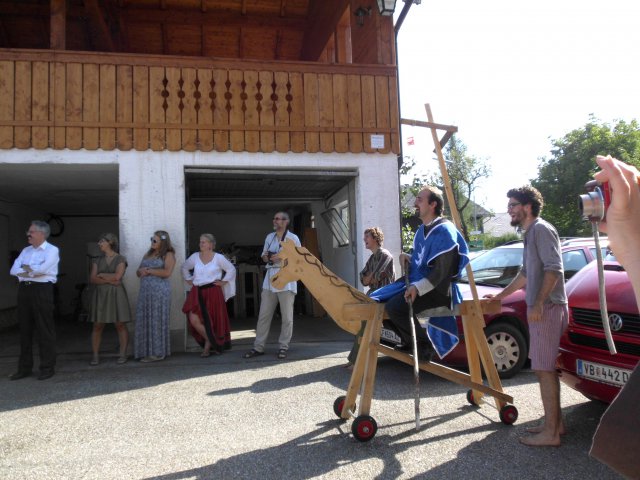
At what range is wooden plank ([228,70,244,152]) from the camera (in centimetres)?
793

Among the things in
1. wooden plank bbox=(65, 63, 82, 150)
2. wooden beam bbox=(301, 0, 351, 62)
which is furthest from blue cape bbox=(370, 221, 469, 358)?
wooden beam bbox=(301, 0, 351, 62)

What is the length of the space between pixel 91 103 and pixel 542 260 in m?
6.61

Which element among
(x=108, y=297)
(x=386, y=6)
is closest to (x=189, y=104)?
(x=108, y=297)

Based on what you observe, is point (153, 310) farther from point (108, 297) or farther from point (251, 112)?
point (251, 112)

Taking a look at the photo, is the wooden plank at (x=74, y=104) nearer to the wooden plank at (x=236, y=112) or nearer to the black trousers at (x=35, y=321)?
the wooden plank at (x=236, y=112)

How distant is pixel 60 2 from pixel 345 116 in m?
4.62

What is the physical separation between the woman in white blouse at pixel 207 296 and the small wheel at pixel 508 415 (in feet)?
13.9

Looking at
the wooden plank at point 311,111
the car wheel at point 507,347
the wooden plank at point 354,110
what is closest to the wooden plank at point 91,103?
the wooden plank at point 311,111

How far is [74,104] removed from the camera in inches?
296

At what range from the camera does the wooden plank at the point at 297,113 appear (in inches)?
320

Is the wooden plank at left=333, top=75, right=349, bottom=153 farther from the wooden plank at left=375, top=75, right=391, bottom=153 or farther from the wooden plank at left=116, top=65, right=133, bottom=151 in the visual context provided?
the wooden plank at left=116, top=65, right=133, bottom=151

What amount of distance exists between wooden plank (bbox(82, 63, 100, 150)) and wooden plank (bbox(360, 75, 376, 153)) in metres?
4.05

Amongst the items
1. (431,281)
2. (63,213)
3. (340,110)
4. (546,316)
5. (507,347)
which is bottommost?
(507,347)

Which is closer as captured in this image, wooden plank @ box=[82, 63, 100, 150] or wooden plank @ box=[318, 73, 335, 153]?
wooden plank @ box=[82, 63, 100, 150]
